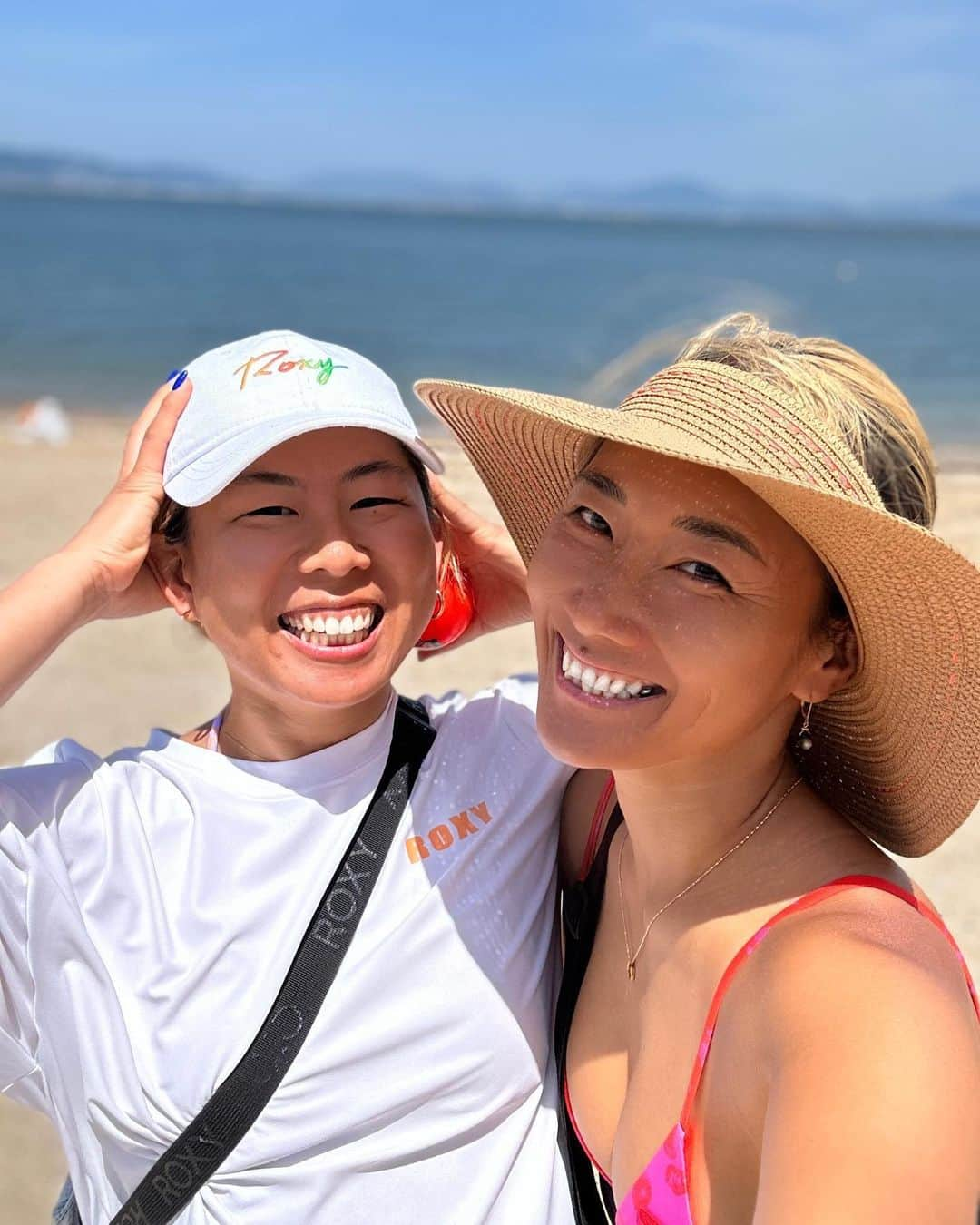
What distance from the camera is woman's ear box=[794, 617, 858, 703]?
2.11 meters

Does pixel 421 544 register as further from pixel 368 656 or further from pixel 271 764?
pixel 271 764

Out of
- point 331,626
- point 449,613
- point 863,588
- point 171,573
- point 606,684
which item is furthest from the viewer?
point 449,613

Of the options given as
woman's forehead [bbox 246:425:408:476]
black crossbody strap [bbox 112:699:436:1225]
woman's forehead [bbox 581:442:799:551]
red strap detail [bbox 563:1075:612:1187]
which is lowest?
red strap detail [bbox 563:1075:612:1187]

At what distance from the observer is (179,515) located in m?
2.52

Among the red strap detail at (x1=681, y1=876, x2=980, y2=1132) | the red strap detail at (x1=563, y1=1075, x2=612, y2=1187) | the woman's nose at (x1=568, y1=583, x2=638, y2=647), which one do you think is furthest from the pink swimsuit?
the woman's nose at (x1=568, y1=583, x2=638, y2=647)

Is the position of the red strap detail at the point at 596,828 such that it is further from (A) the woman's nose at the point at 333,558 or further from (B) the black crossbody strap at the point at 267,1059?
(A) the woman's nose at the point at 333,558

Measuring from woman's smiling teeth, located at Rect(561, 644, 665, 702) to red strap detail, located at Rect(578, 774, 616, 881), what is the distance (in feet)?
1.68

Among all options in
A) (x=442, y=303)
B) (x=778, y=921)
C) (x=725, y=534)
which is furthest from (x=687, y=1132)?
(x=442, y=303)

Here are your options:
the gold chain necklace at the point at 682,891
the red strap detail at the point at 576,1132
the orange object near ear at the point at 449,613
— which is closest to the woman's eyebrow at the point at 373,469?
the orange object near ear at the point at 449,613

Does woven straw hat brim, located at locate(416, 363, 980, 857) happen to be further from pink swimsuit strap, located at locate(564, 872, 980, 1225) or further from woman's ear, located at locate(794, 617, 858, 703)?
pink swimsuit strap, located at locate(564, 872, 980, 1225)

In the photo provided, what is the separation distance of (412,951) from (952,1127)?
956 mm

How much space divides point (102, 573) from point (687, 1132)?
1.38 metres

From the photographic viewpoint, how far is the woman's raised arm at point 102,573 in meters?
2.28

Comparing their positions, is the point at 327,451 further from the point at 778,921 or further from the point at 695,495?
the point at 778,921
